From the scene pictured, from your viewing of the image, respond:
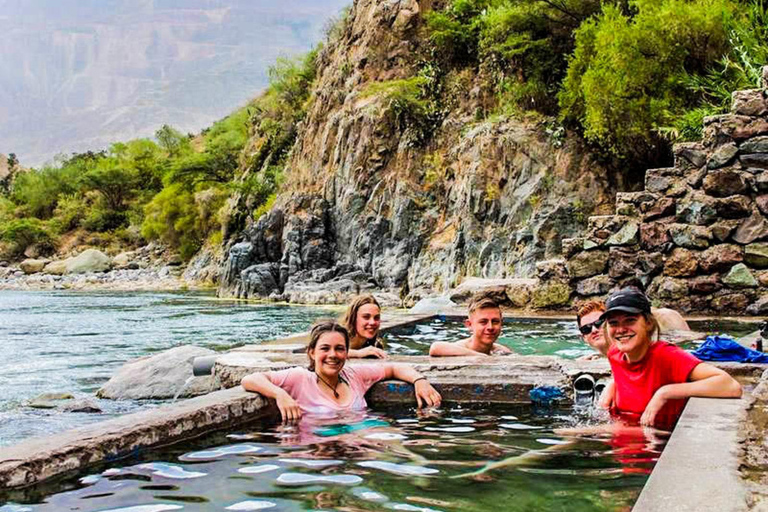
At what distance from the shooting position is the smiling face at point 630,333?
4422 mm

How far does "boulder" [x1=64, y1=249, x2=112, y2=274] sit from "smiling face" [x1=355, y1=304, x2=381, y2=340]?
51.4m

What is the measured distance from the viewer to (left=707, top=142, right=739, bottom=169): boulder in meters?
12.8

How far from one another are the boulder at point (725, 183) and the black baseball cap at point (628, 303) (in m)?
9.51

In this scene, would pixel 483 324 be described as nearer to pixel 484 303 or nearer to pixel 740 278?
pixel 484 303

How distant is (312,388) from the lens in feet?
18.1

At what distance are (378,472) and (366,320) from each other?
3.33m

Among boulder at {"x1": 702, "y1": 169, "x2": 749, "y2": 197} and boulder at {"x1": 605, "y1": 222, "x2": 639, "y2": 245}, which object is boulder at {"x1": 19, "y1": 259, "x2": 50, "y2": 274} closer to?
boulder at {"x1": 605, "y1": 222, "x2": 639, "y2": 245}

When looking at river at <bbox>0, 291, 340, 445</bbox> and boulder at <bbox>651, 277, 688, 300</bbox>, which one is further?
boulder at <bbox>651, 277, 688, 300</bbox>

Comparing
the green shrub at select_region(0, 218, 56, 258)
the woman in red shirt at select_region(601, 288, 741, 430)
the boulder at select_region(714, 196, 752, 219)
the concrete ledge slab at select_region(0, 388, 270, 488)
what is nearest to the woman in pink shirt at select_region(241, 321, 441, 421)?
the concrete ledge slab at select_region(0, 388, 270, 488)

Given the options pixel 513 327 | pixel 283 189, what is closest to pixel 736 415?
pixel 513 327

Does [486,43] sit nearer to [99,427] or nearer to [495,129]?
[495,129]

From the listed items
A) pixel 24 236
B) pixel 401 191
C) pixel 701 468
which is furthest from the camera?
pixel 24 236

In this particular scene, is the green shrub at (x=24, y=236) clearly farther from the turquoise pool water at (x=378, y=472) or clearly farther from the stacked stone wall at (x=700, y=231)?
the turquoise pool water at (x=378, y=472)

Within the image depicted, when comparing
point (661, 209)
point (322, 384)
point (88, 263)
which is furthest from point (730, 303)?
point (88, 263)
